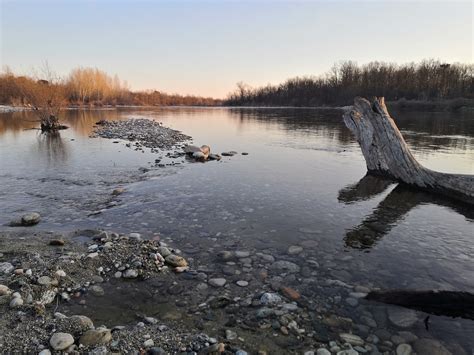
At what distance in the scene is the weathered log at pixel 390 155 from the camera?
11.1 meters

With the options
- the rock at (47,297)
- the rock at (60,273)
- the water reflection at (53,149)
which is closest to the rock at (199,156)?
the water reflection at (53,149)

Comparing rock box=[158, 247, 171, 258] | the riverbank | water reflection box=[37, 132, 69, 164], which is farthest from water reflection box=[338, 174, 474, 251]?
water reflection box=[37, 132, 69, 164]

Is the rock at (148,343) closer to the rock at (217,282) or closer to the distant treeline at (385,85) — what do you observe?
the rock at (217,282)

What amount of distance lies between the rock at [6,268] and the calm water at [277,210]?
2.40 m

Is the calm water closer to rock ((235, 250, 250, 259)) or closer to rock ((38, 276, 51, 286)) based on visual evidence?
rock ((235, 250, 250, 259))

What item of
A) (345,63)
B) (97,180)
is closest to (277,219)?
(97,180)

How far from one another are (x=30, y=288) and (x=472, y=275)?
769 centimetres

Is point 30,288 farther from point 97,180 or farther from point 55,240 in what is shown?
point 97,180

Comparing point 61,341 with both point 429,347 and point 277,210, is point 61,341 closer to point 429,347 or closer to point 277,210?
point 429,347

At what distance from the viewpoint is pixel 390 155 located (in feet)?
44.0

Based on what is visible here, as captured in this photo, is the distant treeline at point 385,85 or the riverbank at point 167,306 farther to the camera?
the distant treeline at point 385,85

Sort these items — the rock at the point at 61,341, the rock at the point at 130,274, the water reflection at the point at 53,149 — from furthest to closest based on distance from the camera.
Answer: the water reflection at the point at 53,149, the rock at the point at 130,274, the rock at the point at 61,341

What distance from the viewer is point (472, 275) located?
6.01m

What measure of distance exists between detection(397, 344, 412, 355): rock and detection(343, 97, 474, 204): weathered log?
851cm
